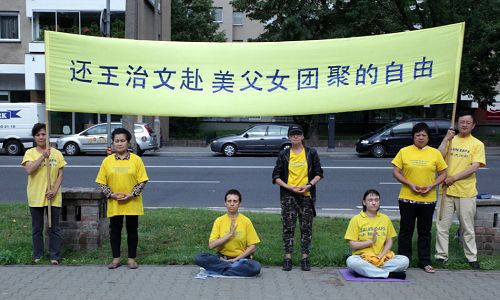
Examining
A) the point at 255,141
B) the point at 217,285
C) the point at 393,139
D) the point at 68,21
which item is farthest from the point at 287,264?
the point at 68,21

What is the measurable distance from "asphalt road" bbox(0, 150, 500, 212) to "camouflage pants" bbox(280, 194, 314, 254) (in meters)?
4.66

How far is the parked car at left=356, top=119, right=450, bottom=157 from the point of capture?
24.3m

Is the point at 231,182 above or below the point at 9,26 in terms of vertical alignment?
below

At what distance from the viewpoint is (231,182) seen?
15.5m

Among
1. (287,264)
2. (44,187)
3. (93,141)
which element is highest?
(44,187)

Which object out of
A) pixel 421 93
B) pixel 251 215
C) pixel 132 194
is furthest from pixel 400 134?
pixel 132 194

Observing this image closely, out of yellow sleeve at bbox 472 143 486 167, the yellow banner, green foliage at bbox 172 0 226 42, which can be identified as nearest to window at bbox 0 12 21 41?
green foliage at bbox 172 0 226 42

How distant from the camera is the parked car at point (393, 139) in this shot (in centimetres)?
2434

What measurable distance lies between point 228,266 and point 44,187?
7.75 ft

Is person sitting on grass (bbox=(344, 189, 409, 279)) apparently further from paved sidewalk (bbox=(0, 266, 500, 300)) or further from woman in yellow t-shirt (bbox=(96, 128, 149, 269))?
woman in yellow t-shirt (bbox=(96, 128, 149, 269))

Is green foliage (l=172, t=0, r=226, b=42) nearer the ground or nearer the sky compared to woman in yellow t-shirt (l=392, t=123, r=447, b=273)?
nearer the sky

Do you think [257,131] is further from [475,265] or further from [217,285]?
[217,285]

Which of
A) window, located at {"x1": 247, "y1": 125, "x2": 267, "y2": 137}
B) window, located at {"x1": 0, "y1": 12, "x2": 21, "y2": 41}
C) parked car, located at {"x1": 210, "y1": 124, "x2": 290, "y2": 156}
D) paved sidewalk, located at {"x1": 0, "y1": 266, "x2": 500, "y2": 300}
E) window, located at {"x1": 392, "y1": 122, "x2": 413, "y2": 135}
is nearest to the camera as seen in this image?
paved sidewalk, located at {"x1": 0, "y1": 266, "x2": 500, "y2": 300}

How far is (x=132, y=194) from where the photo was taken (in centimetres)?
645
